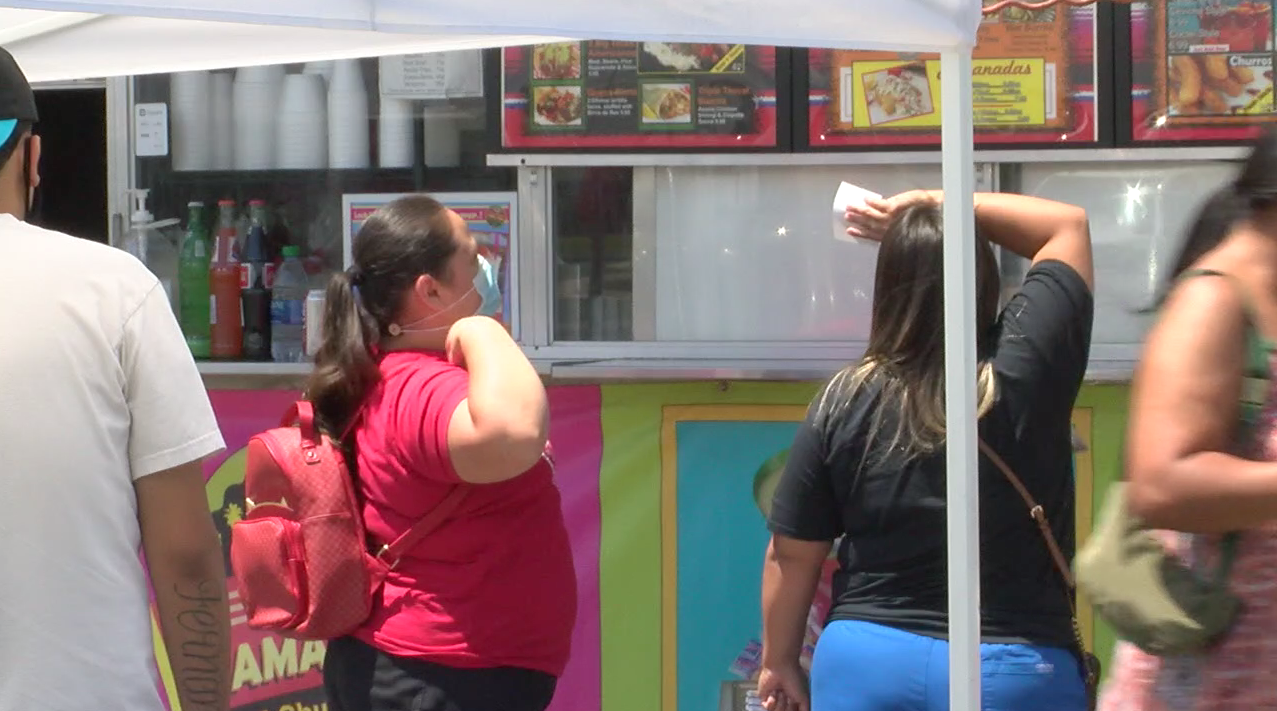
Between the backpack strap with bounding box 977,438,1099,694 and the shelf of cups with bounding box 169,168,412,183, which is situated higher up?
the shelf of cups with bounding box 169,168,412,183

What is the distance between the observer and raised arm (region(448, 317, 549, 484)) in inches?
99.0

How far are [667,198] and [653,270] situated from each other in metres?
0.19

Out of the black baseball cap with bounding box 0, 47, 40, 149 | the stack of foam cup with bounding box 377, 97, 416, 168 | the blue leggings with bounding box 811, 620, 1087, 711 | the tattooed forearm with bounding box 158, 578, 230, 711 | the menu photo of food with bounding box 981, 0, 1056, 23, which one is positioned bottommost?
the blue leggings with bounding box 811, 620, 1087, 711

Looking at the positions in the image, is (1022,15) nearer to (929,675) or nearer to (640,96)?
(640,96)

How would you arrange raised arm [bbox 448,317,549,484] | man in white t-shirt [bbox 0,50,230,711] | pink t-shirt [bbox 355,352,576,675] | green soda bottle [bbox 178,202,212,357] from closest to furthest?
man in white t-shirt [bbox 0,50,230,711]
raised arm [bbox 448,317,549,484]
pink t-shirt [bbox 355,352,576,675]
green soda bottle [bbox 178,202,212,357]

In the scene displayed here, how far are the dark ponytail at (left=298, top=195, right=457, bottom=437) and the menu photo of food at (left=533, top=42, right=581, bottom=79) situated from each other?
135cm

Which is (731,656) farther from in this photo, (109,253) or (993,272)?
(109,253)

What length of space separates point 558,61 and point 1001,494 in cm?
197

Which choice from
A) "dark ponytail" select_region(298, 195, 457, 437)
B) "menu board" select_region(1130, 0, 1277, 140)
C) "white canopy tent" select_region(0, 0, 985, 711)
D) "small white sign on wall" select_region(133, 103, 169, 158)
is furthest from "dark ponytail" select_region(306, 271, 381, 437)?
"menu board" select_region(1130, 0, 1277, 140)

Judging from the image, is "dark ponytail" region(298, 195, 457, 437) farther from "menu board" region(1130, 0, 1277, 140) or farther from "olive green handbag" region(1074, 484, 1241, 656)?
"menu board" region(1130, 0, 1277, 140)

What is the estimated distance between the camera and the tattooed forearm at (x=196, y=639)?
6.98ft

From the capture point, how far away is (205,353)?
4.32m

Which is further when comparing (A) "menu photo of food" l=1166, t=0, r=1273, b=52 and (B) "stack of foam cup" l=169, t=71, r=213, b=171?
(B) "stack of foam cup" l=169, t=71, r=213, b=171

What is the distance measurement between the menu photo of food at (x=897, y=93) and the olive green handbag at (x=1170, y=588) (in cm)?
215
